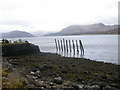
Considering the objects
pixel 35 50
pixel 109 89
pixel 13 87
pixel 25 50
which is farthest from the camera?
pixel 35 50

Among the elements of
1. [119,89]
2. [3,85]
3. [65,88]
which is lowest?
[119,89]

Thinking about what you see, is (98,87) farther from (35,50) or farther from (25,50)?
(35,50)

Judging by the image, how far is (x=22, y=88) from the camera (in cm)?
956

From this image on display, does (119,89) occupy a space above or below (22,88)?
below

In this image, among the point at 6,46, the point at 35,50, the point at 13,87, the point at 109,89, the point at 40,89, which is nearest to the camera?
the point at 13,87

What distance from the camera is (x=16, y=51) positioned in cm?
4134

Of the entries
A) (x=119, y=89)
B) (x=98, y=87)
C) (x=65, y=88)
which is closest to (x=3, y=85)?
(x=65, y=88)

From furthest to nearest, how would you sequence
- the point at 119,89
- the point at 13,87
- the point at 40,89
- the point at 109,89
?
the point at 119,89
the point at 109,89
the point at 40,89
the point at 13,87

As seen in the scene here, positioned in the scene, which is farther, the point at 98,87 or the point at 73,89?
the point at 98,87

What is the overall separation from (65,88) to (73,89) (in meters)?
0.59

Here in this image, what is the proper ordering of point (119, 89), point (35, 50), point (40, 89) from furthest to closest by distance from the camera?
point (35, 50) < point (119, 89) < point (40, 89)

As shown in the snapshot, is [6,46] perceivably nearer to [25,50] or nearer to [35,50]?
[25,50]

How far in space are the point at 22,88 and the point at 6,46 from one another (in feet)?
103

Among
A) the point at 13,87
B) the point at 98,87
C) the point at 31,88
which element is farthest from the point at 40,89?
the point at 98,87
